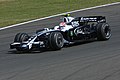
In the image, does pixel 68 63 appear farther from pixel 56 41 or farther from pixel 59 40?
pixel 59 40

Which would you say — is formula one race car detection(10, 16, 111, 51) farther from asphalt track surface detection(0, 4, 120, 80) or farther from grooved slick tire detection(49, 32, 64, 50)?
asphalt track surface detection(0, 4, 120, 80)

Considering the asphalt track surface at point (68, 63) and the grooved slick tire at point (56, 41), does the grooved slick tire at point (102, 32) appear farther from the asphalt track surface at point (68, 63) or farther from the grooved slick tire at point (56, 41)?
the grooved slick tire at point (56, 41)

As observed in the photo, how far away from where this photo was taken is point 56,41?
509 inches

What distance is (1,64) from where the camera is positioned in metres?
11.7

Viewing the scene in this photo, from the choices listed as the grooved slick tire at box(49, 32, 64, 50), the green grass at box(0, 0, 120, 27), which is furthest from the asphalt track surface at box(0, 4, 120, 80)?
the green grass at box(0, 0, 120, 27)

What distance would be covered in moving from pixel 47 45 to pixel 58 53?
56cm

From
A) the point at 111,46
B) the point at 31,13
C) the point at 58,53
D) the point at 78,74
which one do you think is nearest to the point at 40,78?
the point at 78,74

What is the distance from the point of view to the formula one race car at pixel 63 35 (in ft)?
42.8

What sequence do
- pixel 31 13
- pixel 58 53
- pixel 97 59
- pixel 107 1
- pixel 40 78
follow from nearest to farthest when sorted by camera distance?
1. pixel 40 78
2. pixel 97 59
3. pixel 58 53
4. pixel 31 13
5. pixel 107 1

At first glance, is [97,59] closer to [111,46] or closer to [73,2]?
[111,46]

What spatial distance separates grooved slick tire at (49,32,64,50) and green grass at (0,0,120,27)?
927cm

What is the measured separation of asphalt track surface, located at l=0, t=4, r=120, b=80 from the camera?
9445 mm

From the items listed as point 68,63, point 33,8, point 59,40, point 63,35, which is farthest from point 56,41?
point 33,8

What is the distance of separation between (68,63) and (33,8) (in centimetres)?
1755
